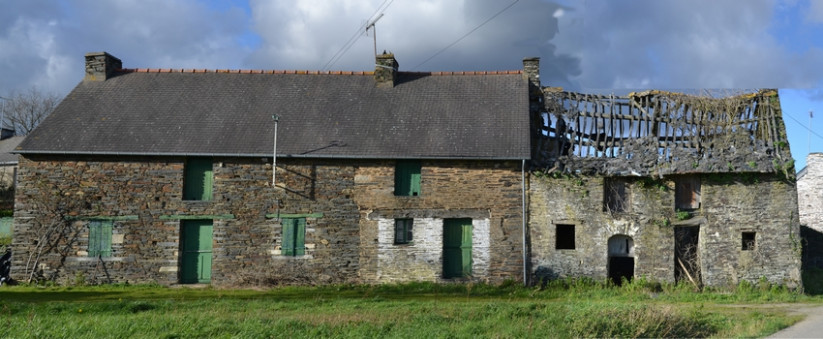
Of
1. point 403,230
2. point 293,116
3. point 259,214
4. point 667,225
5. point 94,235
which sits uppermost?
point 293,116

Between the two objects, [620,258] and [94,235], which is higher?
[94,235]

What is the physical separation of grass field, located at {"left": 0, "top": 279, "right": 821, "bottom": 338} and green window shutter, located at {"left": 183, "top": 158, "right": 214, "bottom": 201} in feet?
9.41

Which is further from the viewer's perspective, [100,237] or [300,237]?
[100,237]

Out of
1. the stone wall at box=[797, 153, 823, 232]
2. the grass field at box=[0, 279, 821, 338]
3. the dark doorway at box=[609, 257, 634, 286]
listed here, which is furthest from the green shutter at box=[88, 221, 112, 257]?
the stone wall at box=[797, 153, 823, 232]

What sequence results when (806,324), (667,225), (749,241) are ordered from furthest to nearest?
(667,225), (749,241), (806,324)

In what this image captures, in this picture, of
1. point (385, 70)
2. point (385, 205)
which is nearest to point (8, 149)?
point (385, 70)

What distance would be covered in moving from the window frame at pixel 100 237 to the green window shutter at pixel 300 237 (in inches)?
217

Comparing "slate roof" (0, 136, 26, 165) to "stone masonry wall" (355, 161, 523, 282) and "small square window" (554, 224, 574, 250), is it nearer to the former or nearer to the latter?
"stone masonry wall" (355, 161, 523, 282)

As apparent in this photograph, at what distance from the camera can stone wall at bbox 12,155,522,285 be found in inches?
792

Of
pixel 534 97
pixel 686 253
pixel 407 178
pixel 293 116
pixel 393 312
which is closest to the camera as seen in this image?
pixel 393 312

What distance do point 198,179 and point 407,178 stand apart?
632 cm

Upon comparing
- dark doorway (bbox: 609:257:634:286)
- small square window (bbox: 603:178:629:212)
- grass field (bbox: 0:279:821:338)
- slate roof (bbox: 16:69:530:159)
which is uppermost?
slate roof (bbox: 16:69:530:159)

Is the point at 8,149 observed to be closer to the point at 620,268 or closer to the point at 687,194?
the point at 620,268

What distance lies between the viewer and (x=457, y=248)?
2028cm
